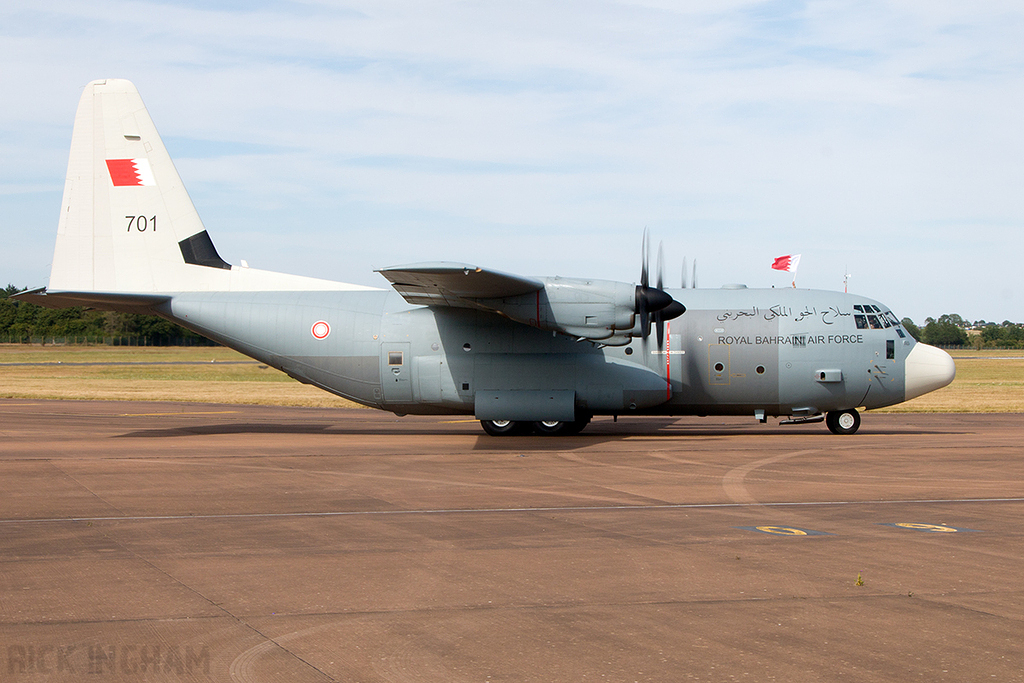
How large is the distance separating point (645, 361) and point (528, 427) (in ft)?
12.3

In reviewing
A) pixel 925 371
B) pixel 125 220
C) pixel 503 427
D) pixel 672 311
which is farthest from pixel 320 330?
pixel 925 371

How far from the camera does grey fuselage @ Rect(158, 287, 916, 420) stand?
75.9ft

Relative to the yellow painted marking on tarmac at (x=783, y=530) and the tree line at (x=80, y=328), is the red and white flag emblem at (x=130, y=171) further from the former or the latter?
the tree line at (x=80, y=328)

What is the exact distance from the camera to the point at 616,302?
2100 cm

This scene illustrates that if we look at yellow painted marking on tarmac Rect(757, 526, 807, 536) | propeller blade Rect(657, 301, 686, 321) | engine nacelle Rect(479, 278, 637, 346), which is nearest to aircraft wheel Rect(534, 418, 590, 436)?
engine nacelle Rect(479, 278, 637, 346)

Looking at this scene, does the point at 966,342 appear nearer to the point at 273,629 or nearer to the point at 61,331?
the point at 61,331

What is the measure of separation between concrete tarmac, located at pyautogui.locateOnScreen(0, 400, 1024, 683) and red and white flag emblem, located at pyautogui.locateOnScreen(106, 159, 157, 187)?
9.13 m

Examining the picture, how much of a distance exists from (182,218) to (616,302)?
12860mm

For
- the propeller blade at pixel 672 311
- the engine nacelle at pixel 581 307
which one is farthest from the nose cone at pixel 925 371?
the engine nacelle at pixel 581 307

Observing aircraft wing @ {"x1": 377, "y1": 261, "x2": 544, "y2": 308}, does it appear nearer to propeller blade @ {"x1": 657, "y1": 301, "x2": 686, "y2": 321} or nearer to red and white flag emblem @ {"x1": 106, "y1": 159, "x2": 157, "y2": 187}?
propeller blade @ {"x1": 657, "y1": 301, "x2": 686, "y2": 321}

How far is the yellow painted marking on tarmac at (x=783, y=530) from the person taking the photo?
10809 mm

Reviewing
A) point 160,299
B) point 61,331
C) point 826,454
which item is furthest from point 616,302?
point 61,331

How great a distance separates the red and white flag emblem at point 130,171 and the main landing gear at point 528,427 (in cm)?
1170

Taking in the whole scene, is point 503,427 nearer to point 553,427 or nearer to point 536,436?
point 536,436
